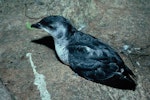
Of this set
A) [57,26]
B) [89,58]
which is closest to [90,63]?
[89,58]

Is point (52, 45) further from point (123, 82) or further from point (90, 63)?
point (123, 82)

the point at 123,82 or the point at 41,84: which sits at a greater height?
the point at 123,82

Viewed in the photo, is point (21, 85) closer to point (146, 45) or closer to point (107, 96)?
point (107, 96)

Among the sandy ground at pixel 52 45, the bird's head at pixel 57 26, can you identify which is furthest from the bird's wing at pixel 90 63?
the bird's head at pixel 57 26

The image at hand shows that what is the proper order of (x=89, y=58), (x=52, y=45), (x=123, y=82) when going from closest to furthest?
(x=123, y=82)
(x=89, y=58)
(x=52, y=45)

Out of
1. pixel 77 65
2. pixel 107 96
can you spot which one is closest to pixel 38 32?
pixel 77 65

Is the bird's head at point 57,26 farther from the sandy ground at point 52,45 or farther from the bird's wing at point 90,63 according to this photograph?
the sandy ground at point 52,45

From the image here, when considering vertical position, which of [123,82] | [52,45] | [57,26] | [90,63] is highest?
[57,26]

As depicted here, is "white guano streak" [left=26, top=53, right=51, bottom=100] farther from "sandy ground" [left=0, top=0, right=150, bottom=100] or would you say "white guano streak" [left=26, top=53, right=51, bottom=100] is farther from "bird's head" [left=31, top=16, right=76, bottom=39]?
"bird's head" [left=31, top=16, right=76, bottom=39]

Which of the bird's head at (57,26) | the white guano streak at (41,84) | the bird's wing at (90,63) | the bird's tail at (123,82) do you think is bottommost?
the white guano streak at (41,84)
